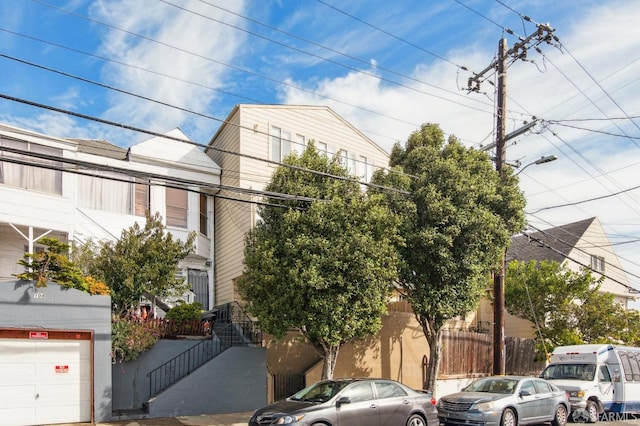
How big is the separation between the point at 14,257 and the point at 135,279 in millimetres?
5691

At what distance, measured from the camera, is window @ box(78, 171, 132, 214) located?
19.8 metres

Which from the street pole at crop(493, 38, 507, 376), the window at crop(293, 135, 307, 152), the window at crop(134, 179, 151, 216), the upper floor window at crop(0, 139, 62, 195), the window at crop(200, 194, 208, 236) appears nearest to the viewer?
the upper floor window at crop(0, 139, 62, 195)

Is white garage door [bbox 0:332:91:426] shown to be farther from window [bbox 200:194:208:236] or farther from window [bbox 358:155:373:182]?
window [bbox 358:155:373:182]

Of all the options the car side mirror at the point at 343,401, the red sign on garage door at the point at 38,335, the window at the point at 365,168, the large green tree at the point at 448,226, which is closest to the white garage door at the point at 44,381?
the red sign on garage door at the point at 38,335

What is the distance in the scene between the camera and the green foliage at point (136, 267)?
1573cm

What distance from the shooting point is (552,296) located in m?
24.3

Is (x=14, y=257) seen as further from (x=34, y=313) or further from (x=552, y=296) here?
(x=552, y=296)

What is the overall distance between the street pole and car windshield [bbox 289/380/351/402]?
25.7 feet

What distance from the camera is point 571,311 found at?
24016mm

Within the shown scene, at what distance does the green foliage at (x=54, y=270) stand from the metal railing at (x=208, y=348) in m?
2.88

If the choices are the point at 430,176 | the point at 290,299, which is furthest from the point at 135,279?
the point at 430,176

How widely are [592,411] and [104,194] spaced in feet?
56.3

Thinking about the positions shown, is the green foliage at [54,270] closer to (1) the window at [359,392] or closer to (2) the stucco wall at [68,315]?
(2) the stucco wall at [68,315]

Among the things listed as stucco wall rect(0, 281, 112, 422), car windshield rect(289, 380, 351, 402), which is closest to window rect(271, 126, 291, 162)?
stucco wall rect(0, 281, 112, 422)
